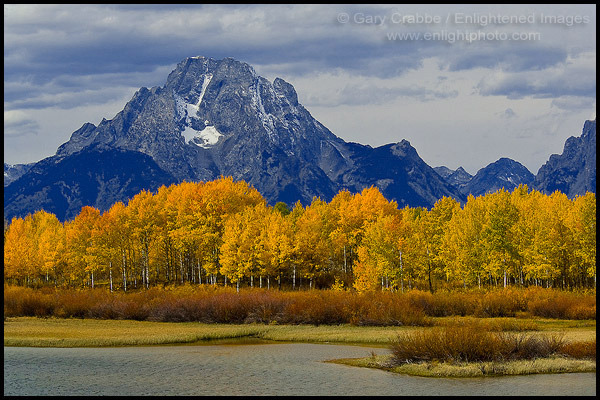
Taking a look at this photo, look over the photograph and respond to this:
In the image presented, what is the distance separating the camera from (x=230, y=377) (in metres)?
37.3

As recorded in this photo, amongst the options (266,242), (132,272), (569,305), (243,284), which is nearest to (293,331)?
(569,305)

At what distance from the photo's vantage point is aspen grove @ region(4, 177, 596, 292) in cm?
8350

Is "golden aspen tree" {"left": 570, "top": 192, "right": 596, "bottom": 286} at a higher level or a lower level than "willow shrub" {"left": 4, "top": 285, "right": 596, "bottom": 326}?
higher

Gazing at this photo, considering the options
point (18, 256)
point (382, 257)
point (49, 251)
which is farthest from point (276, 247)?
point (18, 256)

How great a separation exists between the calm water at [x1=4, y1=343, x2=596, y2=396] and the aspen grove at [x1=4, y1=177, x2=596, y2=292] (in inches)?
1574

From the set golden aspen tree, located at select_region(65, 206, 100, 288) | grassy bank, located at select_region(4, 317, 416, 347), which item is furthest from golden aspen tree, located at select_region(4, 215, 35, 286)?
grassy bank, located at select_region(4, 317, 416, 347)

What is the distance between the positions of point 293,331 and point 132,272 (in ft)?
213

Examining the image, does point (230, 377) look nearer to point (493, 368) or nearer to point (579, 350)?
point (493, 368)

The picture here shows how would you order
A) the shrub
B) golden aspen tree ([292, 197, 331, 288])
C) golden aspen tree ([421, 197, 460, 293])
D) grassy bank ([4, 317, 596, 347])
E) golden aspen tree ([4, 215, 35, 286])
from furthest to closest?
golden aspen tree ([4, 215, 35, 286]), golden aspen tree ([292, 197, 331, 288]), golden aspen tree ([421, 197, 460, 293]), grassy bank ([4, 317, 596, 347]), the shrub

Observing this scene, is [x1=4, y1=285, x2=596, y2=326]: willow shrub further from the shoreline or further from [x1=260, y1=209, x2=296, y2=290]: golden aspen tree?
[x1=260, y1=209, x2=296, y2=290]: golden aspen tree

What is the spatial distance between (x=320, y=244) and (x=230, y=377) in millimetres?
59351

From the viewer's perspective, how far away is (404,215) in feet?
330

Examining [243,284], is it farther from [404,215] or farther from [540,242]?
[540,242]

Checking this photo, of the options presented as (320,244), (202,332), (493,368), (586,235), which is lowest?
(202,332)
